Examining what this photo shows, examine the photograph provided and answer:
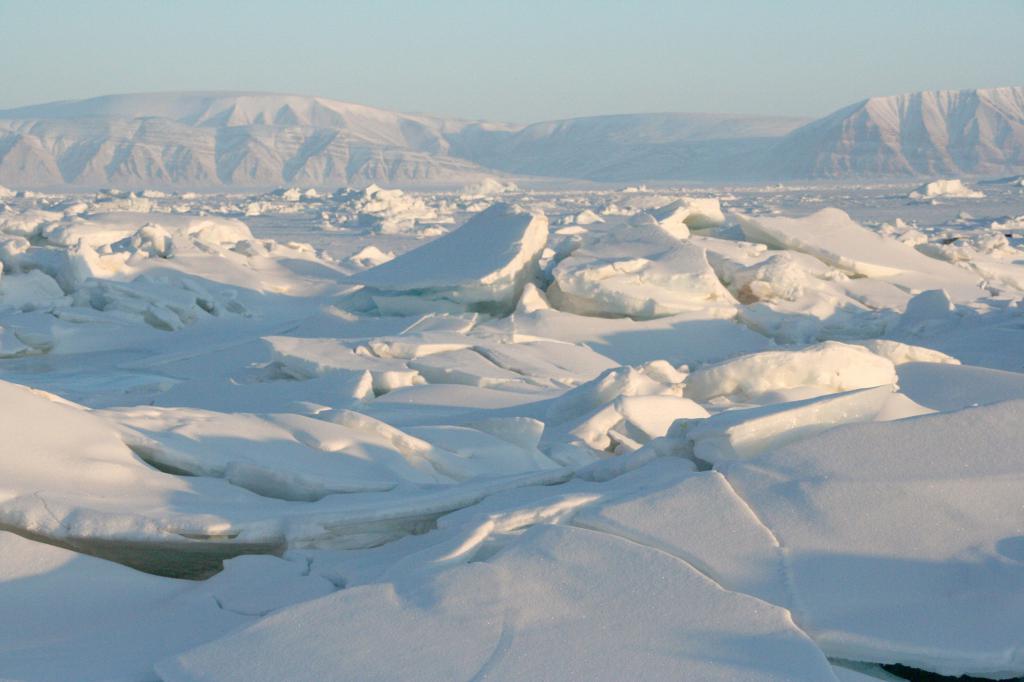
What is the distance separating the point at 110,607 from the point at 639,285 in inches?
250

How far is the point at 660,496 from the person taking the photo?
95.4 inches

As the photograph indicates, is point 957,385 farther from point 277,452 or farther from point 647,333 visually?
point 647,333

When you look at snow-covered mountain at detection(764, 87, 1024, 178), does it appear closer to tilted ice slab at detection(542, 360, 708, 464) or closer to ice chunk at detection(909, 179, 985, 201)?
ice chunk at detection(909, 179, 985, 201)

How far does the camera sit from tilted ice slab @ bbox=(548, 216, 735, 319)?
8211 millimetres

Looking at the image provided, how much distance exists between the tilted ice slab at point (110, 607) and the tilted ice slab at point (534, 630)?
232 mm

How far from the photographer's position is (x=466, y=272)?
8.41 m

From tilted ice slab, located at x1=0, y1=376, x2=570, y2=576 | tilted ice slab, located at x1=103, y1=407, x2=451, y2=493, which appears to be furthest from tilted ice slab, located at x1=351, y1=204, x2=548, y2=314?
tilted ice slab, located at x1=0, y1=376, x2=570, y2=576

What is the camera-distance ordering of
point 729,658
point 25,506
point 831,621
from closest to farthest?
1. point 729,658
2. point 831,621
3. point 25,506

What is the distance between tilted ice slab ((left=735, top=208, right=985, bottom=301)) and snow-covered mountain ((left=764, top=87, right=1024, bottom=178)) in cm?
6091

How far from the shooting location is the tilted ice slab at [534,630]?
6.05ft

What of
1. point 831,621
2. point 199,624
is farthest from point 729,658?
point 199,624

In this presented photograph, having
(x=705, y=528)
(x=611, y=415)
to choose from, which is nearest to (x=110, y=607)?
(x=705, y=528)

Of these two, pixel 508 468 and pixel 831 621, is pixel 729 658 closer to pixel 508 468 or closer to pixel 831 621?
pixel 831 621

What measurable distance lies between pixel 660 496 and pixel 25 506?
151cm
